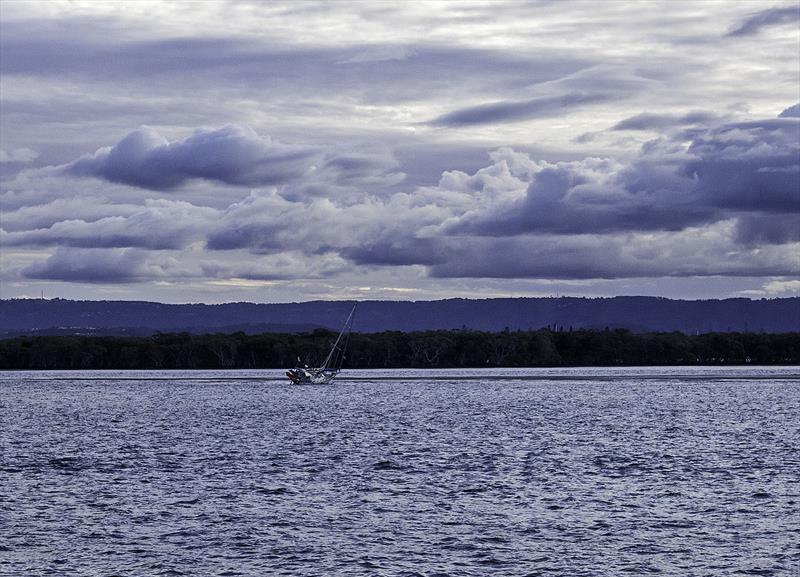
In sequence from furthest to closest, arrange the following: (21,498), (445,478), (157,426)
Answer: (157,426) < (445,478) < (21,498)

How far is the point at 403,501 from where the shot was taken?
6606 centimetres

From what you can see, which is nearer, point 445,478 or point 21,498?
point 21,498

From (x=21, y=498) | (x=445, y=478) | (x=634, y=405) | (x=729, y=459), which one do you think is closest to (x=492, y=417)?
(x=634, y=405)

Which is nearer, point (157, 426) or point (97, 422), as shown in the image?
point (157, 426)

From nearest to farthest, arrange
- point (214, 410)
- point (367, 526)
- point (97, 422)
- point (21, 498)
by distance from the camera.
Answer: point (367, 526), point (21, 498), point (97, 422), point (214, 410)

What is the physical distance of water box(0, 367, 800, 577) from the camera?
161ft

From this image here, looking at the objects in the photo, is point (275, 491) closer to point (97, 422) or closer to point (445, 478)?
point (445, 478)

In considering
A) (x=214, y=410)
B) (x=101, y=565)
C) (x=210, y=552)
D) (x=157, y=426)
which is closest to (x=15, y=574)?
(x=101, y=565)

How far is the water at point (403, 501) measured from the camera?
161 ft

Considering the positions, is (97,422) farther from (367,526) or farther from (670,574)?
(670,574)

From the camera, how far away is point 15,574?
4622 centimetres

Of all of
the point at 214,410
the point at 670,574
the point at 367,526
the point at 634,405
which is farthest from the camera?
the point at 634,405

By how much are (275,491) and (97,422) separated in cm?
8289

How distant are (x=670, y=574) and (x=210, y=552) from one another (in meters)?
19.3
